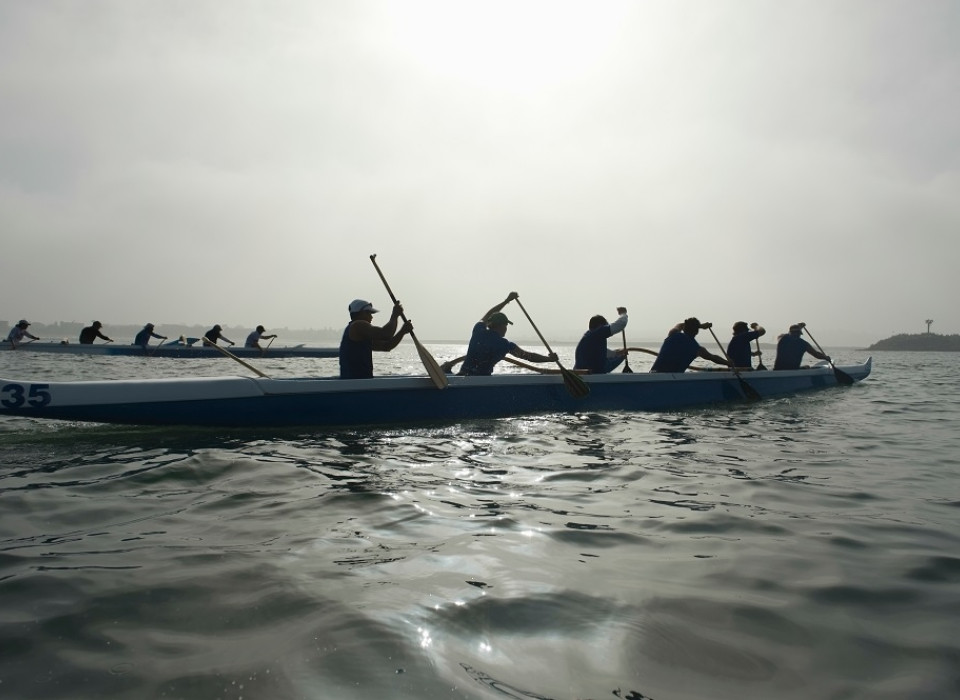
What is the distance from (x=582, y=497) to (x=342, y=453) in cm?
264

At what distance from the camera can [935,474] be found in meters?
5.37

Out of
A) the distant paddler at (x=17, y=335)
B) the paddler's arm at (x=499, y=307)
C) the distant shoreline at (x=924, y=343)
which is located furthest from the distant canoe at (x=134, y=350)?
the distant shoreline at (x=924, y=343)

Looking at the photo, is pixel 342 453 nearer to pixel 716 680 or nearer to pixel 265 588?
pixel 265 588

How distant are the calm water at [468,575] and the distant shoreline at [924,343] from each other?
145550 mm

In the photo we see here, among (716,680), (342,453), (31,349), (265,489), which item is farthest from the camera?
(31,349)

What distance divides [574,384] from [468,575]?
20.5 ft

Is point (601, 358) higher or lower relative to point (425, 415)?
higher

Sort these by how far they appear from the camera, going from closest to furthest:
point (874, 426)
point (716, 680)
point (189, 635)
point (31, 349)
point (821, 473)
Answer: point (716, 680) → point (189, 635) → point (821, 473) → point (874, 426) → point (31, 349)

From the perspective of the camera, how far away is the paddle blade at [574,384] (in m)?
8.73

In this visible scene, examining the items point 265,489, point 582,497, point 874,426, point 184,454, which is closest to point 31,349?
point 184,454

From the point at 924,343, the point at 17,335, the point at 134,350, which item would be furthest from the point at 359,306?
the point at 924,343

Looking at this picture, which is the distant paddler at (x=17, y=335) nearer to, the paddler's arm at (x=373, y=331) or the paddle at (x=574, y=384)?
the paddler's arm at (x=373, y=331)

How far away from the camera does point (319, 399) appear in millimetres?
6891

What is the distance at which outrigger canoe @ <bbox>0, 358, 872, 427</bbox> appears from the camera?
5848 mm
